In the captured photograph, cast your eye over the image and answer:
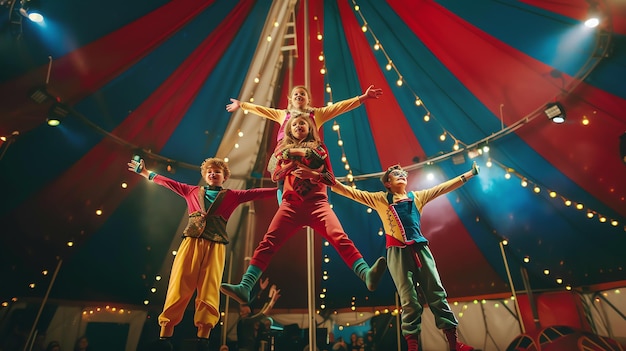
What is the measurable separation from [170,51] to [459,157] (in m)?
3.25

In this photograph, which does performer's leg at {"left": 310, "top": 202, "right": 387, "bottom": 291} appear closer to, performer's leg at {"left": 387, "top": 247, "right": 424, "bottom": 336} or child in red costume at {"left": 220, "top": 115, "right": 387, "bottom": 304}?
child in red costume at {"left": 220, "top": 115, "right": 387, "bottom": 304}

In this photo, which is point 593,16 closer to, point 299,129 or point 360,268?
point 299,129

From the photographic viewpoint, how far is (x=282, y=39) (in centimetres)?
370

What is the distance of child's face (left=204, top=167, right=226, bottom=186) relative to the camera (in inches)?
106

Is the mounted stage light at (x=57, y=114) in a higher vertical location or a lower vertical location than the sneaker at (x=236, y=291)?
higher

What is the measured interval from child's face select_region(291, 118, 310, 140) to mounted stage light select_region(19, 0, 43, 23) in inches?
78.2

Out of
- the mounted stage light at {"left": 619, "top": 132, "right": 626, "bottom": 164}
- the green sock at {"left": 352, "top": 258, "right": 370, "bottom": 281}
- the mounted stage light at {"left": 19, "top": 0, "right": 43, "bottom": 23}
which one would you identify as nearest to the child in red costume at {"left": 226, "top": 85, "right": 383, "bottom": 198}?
the green sock at {"left": 352, "top": 258, "right": 370, "bottom": 281}

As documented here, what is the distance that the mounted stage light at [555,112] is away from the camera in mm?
3428

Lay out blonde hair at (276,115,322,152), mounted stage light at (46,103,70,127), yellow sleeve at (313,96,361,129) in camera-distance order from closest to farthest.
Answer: blonde hair at (276,115,322,152)
yellow sleeve at (313,96,361,129)
mounted stage light at (46,103,70,127)

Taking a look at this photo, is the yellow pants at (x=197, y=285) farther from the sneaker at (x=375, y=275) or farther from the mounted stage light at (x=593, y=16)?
the mounted stage light at (x=593, y=16)

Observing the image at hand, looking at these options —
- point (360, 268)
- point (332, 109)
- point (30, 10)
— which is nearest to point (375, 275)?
point (360, 268)

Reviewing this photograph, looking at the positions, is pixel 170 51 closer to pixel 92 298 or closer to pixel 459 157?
pixel 92 298

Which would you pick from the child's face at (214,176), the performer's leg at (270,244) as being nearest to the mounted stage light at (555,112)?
the performer's leg at (270,244)

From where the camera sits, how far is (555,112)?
346 cm
